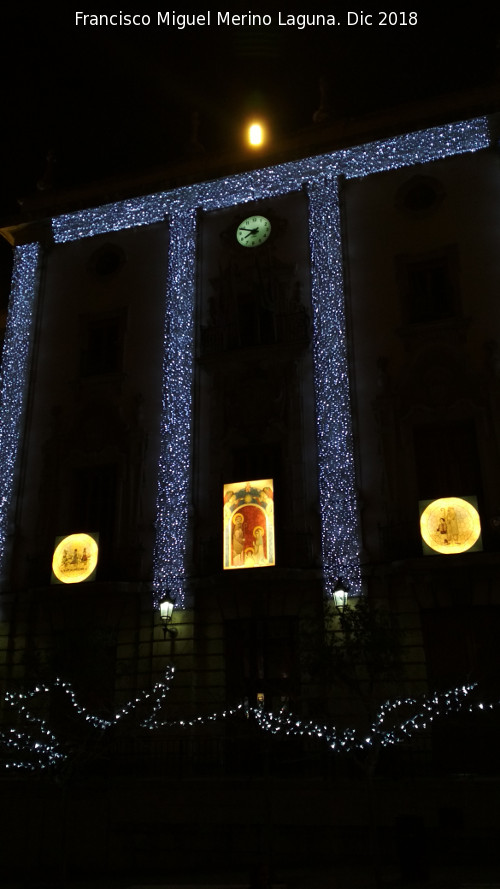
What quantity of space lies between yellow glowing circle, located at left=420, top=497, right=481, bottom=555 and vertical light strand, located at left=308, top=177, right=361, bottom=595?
205cm

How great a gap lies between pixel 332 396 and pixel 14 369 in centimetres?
1168

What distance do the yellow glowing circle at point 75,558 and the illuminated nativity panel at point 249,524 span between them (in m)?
4.26

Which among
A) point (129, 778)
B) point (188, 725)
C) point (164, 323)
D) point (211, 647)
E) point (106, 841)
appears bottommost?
point (106, 841)

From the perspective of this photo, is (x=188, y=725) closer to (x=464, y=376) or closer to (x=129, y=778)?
(x=129, y=778)

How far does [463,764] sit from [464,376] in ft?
33.8

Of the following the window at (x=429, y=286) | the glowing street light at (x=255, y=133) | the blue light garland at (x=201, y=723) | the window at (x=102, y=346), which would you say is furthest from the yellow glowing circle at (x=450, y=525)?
the glowing street light at (x=255, y=133)

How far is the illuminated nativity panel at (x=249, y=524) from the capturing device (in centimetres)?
2027

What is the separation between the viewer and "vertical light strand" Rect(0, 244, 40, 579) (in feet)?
79.2

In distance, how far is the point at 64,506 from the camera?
23469 millimetres

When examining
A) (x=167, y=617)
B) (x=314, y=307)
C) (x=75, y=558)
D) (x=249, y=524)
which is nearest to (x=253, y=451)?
(x=249, y=524)

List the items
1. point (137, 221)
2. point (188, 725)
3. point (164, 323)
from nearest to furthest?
point (188, 725) → point (164, 323) → point (137, 221)

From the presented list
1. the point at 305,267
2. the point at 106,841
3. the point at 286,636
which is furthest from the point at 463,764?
the point at 305,267

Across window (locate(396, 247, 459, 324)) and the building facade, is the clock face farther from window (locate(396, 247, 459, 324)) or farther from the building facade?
window (locate(396, 247, 459, 324))

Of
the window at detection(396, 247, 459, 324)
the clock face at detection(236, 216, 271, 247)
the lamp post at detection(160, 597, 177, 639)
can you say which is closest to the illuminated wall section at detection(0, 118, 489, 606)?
the lamp post at detection(160, 597, 177, 639)
